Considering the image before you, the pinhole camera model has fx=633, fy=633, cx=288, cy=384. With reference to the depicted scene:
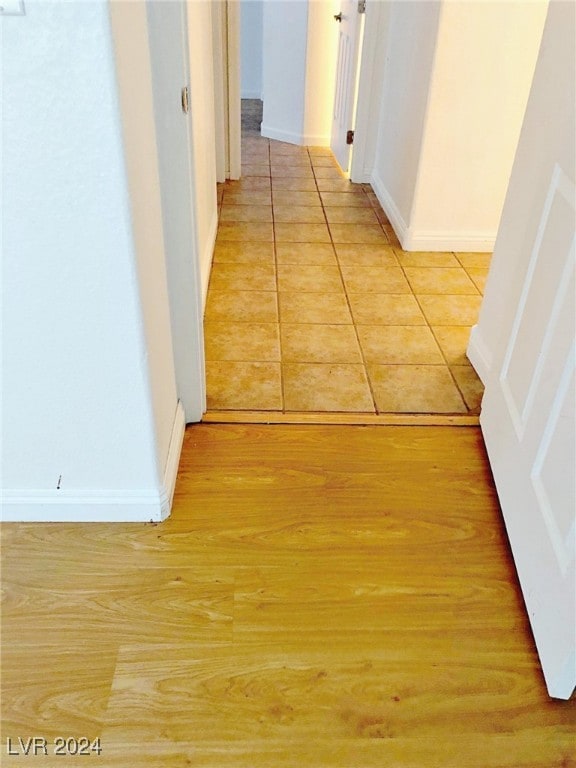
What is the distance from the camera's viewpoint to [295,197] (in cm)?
372

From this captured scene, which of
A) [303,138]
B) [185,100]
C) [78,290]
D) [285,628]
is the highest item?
[185,100]

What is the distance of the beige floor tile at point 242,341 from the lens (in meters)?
2.27

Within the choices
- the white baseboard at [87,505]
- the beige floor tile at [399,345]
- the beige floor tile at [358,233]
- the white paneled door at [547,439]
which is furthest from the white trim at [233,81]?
the white baseboard at [87,505]

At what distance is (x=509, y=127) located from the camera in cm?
284

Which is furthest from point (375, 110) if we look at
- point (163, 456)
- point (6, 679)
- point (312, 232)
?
point (6, 679)

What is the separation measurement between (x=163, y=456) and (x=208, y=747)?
67 cm

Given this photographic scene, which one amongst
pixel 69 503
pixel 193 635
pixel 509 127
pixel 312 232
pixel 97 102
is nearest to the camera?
pixel 97 102

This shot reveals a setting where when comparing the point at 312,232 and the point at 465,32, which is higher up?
the point at 465,32

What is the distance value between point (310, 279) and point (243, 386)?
92 cm

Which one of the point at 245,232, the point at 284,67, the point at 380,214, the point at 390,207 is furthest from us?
the point at 284,67

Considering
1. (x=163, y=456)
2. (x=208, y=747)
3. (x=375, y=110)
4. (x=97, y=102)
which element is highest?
(x=97, y=102)

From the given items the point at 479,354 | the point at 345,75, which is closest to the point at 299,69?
the point at 345,75

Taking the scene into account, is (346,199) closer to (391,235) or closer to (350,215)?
(350,215)

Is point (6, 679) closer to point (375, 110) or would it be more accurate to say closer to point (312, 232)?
point (312, 232)
